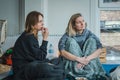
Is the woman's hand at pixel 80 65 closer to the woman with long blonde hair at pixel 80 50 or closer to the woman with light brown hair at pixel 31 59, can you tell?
the woman with long blonde hair at pixel 80 50

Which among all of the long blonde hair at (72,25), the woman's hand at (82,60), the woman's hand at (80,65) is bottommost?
the woman's hand at (80,65)

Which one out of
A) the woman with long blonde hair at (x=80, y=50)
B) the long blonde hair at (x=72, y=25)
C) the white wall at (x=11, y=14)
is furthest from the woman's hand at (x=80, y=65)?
the white wall at (x=11, y=14)

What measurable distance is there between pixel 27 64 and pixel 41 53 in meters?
0.20

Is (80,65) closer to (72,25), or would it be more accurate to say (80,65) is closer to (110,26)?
(72,25)

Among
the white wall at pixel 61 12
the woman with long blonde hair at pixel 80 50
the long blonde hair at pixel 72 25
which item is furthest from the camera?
the white wall at pixel 61 12

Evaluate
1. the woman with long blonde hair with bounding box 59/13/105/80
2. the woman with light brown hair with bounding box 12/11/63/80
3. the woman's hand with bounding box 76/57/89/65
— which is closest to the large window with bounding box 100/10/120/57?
the woman with long blonde hair with bounding box 59/13/105/80

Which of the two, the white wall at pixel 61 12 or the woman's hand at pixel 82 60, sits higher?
the white wall at pixel 61 12

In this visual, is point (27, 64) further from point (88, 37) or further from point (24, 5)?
point (24, 5)

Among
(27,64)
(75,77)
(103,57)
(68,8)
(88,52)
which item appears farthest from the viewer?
(68,8)

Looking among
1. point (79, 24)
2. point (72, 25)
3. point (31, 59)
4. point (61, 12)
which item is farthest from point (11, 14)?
point (31, 59)

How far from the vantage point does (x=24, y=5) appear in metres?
3.91

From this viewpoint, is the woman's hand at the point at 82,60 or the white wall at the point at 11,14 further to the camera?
the white wall at the point at 11,14

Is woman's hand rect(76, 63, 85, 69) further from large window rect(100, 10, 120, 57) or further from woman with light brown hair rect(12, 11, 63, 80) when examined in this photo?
large window rect(100, 10, 120, 57)

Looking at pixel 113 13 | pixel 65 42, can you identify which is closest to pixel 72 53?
pixel 65 42
